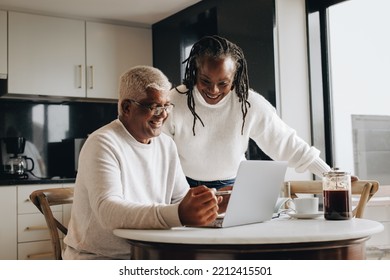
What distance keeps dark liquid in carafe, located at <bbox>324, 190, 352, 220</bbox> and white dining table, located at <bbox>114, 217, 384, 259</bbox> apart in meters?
0.16

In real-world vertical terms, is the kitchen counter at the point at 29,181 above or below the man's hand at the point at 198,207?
above

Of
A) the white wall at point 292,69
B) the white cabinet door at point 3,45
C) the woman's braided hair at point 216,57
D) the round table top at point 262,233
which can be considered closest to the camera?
the round table top at point 262,233

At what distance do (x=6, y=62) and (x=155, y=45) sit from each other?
1.03 metres

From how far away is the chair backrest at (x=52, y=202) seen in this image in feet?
4.91

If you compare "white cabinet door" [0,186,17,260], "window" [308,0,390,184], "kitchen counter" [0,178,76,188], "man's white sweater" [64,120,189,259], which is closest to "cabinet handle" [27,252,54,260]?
"white cabinet door" [0,186,17,260]

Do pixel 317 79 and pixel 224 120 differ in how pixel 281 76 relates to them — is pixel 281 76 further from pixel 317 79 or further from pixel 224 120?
pixel 224 120

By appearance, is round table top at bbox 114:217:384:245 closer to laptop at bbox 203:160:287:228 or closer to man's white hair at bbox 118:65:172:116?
laptop at bbox 203:160:287:228

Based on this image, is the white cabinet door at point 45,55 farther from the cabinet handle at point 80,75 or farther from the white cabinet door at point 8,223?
the white cabinet door at point 8,223

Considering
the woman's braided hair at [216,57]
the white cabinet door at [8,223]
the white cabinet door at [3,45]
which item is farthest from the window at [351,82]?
the white cabinet door at [3,45]

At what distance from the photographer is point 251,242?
1024 millimetres

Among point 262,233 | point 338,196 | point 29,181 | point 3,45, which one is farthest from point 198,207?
point 3,45

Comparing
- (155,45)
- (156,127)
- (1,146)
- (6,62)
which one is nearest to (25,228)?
(1,146)

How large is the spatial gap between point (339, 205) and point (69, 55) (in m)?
2.62

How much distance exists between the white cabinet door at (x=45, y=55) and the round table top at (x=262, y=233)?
2.48 meters
